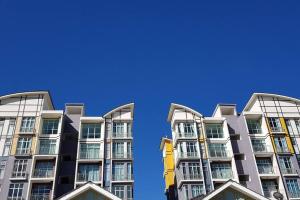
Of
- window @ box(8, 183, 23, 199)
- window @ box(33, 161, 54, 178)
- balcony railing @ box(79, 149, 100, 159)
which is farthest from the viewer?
balcony railing @ box(79, 149, 100, 159)

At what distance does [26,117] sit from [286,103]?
39387mm

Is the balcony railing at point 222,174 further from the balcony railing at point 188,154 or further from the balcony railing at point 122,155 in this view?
the balcony railing at point 122,155

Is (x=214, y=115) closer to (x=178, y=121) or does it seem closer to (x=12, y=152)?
(x=178, y=121)

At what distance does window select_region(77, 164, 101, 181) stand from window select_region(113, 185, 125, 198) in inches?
114

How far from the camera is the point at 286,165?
1993 inches

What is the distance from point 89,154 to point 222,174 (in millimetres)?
18789

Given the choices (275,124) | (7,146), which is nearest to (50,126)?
(7,146)

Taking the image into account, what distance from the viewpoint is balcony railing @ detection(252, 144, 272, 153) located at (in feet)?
171

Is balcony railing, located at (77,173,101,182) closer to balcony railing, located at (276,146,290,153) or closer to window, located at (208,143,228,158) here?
window, located at (208,143,228,158)

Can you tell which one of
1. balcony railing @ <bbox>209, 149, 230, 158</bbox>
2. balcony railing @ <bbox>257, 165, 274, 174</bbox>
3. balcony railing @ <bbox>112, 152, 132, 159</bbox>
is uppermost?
balcony railing @ <bbox>209, 149, 230, 158</bbox>

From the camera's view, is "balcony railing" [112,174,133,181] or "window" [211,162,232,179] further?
"window" [211,162,232,179]

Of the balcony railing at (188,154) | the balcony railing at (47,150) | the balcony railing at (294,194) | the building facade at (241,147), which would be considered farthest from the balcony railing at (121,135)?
the balcony railing at (294,194)

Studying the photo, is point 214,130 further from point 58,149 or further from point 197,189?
point 58,149

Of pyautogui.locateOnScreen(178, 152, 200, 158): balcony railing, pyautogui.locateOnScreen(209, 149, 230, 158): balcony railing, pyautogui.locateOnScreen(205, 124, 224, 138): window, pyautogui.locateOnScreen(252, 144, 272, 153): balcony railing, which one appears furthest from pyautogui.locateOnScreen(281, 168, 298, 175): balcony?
pyautogui.locateOnScreen(178, 152, 200, 158): balcony railing
